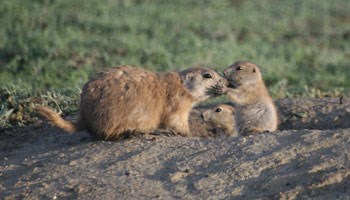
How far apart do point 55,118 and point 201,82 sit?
4.57 feet

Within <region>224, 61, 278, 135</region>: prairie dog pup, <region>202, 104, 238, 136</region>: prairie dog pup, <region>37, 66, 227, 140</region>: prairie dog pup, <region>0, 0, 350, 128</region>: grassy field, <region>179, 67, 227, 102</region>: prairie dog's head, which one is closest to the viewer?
<region>37, 66, 227, 140</region>: prairie dog pup

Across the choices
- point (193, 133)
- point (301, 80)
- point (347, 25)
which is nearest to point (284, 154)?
point (193, 133)

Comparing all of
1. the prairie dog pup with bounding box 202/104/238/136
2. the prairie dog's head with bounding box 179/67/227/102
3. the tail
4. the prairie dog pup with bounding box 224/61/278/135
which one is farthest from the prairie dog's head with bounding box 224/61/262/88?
the tail

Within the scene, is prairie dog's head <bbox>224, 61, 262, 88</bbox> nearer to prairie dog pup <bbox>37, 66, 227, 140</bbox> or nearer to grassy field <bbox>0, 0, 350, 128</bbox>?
prairie dog pup <bbox>37, 66, 227, 140</bbox>

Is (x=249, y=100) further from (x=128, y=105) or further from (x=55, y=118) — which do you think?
(x=55, y=118)

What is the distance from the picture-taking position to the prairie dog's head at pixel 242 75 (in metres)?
7.87

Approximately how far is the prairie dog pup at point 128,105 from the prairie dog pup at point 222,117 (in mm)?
1513

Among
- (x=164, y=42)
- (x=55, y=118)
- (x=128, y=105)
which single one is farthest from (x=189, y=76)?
(x=164, y=42)

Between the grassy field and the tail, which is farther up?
the tail

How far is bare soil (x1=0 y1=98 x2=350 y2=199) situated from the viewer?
5320 mm

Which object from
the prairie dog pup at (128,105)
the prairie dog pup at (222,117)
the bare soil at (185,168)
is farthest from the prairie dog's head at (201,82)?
the prairie dog pup at (222,117)

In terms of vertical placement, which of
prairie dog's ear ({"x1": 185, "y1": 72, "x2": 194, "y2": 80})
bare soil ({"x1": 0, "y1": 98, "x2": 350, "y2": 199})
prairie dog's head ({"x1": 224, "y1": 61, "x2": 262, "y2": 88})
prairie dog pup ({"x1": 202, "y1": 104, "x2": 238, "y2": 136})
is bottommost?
prairie dog pup ({"x1": 202, "y1": 104, "x2": 238, "y2": 136})

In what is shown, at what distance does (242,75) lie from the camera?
25.8 feet

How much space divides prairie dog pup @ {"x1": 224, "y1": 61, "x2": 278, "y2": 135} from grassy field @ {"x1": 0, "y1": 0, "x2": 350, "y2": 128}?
4.94 feet
